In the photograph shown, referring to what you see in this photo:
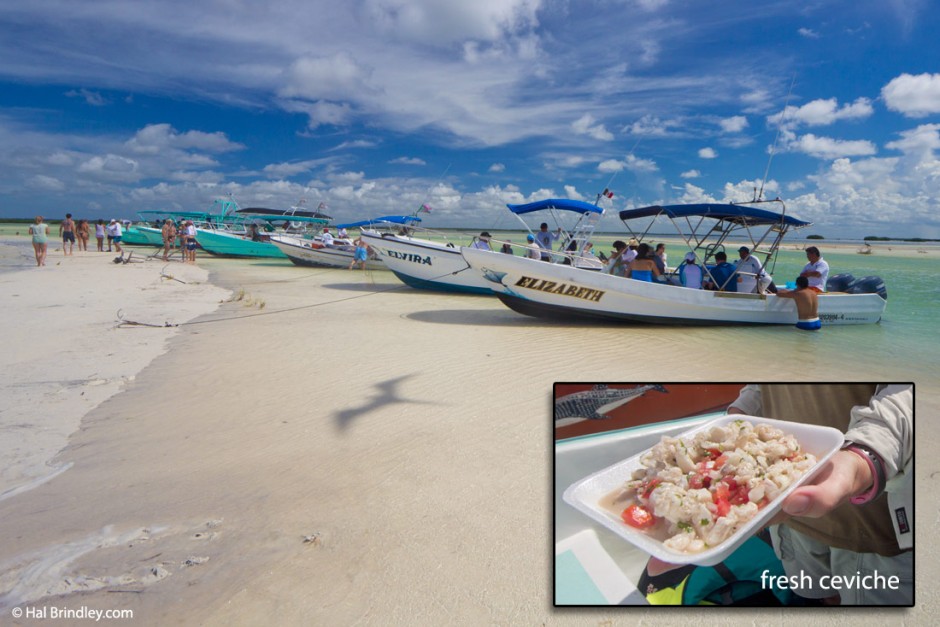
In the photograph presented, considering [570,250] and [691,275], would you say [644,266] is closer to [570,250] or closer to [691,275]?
[691,275]

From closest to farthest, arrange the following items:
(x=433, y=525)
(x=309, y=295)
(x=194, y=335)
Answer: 1. (x=433, y=525)
2. (x=194, y=335)
3. (x=309, y=295)

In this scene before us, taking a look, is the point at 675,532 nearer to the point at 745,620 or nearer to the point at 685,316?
the point at 745,620

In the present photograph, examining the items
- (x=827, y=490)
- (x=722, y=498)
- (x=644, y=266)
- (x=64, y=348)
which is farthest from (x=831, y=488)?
(x=644, y=266)

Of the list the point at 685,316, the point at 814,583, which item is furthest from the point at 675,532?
the point at 685,316

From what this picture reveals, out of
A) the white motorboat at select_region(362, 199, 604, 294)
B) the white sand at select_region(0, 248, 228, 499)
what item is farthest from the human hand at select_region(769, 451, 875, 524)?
the white motorboat at select_region(362, 199, 604, 294)

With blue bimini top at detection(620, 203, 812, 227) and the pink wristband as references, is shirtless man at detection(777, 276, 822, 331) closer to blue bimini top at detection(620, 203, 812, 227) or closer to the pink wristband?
blue bimini top at detection(620, 203, 812, 227)

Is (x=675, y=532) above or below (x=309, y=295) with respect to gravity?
above
